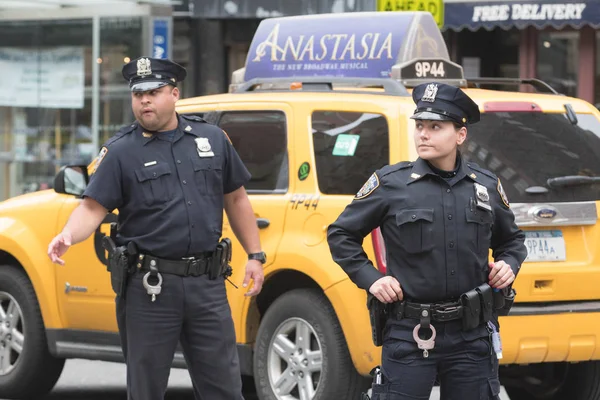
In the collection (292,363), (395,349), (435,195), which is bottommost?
(292,363)

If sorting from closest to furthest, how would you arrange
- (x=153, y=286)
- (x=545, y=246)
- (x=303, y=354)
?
1. (x=153, y=286)
2. (x=545, y=246)
3. (x=303, y=354)

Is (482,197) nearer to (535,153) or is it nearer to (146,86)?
(146,86)

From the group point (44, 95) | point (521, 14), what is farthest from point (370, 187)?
point (44, 95)

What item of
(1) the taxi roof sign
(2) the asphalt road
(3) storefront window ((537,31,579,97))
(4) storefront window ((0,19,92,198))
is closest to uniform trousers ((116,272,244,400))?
(1) the taxi roof sign

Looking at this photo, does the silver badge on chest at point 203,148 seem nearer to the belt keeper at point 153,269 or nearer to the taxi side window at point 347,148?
the belt keeper at point 153,269

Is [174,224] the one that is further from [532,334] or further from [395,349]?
[532,334]

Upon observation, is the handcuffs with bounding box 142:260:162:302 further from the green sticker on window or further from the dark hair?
the green sticker on window

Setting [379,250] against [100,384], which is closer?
[379,250]

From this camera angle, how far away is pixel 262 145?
323 inches

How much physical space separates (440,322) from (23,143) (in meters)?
15.3

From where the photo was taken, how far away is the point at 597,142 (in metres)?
7.90

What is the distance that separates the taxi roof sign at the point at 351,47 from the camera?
8.54 m

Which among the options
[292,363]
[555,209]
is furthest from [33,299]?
[555,209]

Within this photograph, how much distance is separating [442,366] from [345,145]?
251cm
